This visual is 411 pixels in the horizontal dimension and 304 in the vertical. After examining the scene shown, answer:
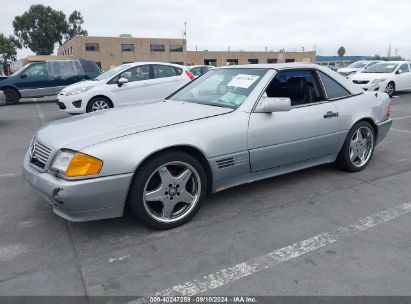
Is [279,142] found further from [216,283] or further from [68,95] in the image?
[68,95]

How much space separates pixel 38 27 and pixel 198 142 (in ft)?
260

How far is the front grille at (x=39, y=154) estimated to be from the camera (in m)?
3.05

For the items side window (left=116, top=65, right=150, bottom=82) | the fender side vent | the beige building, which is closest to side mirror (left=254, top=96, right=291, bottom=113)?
the fender side vent

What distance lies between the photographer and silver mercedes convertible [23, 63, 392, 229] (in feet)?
9.39

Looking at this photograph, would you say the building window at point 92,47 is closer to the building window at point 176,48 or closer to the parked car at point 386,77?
the building window at point 176,48

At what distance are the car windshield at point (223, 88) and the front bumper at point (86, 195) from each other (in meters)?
1.44

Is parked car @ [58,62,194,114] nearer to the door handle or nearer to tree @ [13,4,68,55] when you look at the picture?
the door handle

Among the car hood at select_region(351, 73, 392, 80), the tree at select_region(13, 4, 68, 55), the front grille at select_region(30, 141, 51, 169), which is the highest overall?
the tree at select_region(13, 4, 68, 55)

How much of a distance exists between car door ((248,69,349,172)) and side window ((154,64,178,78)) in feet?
20.2

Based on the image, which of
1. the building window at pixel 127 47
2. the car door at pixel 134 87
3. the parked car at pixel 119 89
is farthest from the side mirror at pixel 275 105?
the building window at pixel 127 47

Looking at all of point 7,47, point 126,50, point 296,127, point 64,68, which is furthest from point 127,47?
point 296,127

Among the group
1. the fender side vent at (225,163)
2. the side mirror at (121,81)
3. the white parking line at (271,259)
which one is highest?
the side mirror at (121,81)

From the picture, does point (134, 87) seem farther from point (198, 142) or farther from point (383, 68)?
point (383, 68)

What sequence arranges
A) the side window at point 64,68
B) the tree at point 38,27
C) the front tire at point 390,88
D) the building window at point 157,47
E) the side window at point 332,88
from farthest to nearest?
the tree at point 38,27, the building window at point 157,47, the front tire at point 390,88, the side window at point 64,68, the side window at point 332,88
